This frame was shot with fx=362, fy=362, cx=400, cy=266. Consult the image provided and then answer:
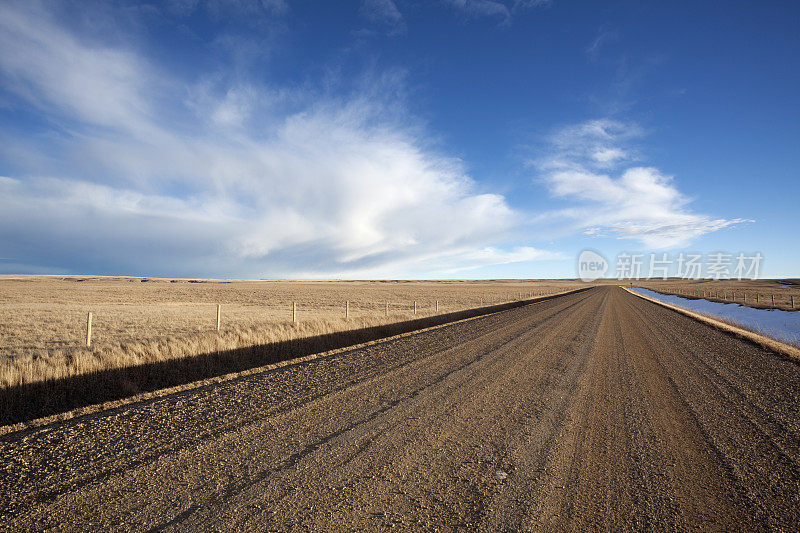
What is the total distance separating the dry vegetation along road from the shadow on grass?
123 centimetres

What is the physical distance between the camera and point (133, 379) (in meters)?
7.58

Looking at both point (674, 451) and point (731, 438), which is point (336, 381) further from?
point (731, 438)

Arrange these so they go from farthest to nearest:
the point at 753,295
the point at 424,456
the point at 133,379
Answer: the point at 753,295 < the point at 133,379 < the point at 424,456

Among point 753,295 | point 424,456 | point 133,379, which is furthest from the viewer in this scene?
point 753,295

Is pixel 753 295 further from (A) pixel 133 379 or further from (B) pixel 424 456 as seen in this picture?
(A) pixel 133 379

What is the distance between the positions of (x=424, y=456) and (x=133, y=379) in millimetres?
6820

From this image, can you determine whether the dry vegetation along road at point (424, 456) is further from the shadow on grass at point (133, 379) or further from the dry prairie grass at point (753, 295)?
the dry prairie grass at point (753, 295)

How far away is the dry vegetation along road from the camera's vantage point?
311 centimetres

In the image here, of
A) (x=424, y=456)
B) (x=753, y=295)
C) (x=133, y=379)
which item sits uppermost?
(x=753, y=295)

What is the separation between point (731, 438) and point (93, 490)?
24.1 ft

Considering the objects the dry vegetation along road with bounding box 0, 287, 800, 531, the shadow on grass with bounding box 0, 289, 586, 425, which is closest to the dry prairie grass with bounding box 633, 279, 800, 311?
the dry vegetation along road with bounding box 0, 287, 800, 531

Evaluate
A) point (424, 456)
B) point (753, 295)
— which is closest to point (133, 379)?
point (424, 456)

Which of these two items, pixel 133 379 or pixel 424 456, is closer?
pixel 424 456

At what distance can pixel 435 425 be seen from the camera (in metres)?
5.00
